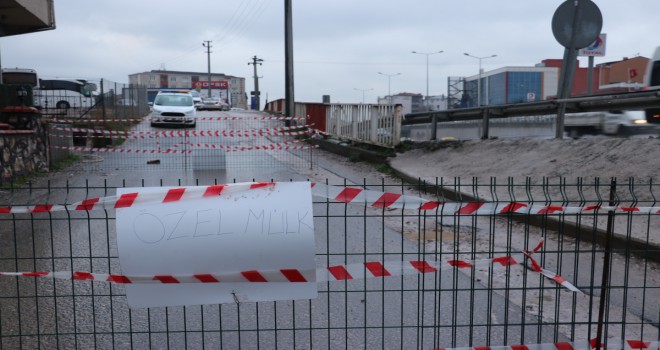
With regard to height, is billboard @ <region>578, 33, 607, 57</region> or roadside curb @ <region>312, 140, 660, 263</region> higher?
billboard @ <region>578, 33, 607, 57</region>

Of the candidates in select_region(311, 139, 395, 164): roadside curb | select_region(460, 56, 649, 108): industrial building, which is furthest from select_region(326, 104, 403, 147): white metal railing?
select_region(460, 56, 649, 108): industrial building

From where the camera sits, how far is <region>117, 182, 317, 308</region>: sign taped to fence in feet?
10.5

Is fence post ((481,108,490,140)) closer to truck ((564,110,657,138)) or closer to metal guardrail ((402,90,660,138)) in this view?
metal guardrail ((402,90,660,138))

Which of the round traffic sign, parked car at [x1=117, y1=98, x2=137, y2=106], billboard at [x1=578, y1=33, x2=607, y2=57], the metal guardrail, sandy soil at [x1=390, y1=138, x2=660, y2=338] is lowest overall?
sandy soil at [x1=390, y1=138, x2=660, y2=338]

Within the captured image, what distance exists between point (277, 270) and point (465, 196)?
7138 millimetres

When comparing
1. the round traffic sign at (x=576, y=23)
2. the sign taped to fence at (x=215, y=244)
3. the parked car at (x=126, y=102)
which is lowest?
the sign taped to fence at (x=215, y=244)

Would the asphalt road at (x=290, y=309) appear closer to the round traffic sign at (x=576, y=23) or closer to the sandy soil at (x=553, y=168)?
the sandy soil at (x=553, y=168)

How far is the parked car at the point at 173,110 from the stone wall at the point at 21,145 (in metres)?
10.3

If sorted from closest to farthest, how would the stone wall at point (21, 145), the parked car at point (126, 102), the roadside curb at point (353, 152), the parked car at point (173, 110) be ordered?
the stone wall at point (21, 145), the roadside curb at point (353, 152), the parked car at point (173, 110), the parked car at point (126, 102)

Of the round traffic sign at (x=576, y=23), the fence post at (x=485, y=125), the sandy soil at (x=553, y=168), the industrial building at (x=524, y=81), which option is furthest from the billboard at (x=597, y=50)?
the industrial building at (x=524, y=81)

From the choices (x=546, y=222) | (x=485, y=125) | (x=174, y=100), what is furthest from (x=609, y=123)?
(x=174, y=100)

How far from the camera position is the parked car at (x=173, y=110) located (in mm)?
26612

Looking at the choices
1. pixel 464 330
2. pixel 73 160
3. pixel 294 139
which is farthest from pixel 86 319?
pixel 294 139

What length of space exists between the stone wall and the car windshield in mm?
13264
